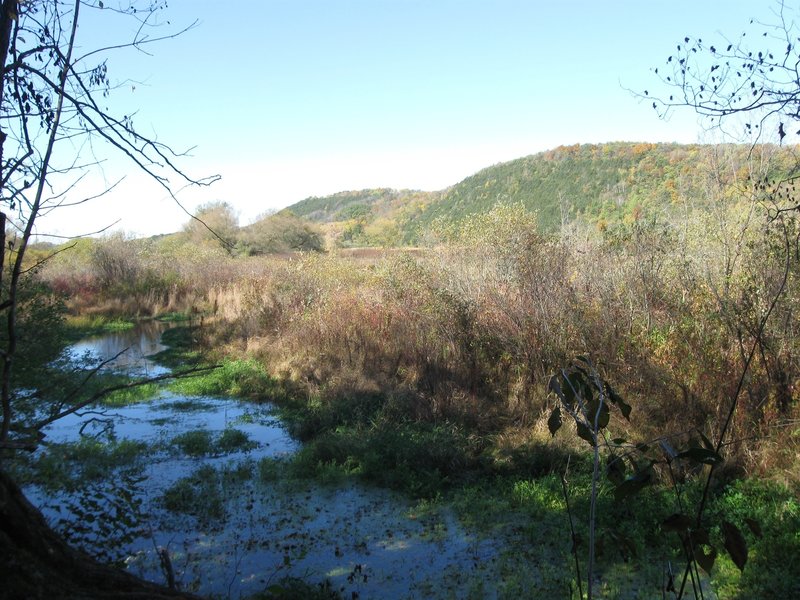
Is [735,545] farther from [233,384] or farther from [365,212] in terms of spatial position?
[365,212]

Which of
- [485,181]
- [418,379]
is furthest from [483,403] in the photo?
[485,181]

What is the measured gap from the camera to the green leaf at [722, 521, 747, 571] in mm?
1384

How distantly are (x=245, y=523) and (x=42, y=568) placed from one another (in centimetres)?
490

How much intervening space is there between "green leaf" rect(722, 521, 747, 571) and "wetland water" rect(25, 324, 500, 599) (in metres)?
3.19

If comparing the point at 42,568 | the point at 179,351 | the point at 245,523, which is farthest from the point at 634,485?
the point at 179,351

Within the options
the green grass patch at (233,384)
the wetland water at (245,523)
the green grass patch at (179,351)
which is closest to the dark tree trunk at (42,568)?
the wetland water at (245,523)

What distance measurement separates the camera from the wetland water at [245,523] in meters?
4.95

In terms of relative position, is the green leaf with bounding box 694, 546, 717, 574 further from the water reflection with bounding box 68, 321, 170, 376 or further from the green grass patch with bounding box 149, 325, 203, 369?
the green grass patch with bounding box 149, 325, 203, 369

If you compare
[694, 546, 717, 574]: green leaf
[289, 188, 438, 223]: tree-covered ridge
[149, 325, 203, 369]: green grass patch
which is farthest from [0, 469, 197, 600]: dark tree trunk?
[289, 188, 438, 223]: tree-covered ridge

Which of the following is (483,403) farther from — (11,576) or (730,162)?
(11,576)

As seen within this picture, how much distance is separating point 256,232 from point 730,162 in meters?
35.2

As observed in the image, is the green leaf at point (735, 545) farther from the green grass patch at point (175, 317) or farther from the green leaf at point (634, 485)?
the green grass patch at point (175, 317)

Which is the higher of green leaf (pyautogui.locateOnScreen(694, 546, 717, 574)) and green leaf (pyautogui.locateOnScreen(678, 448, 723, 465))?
green leaf (pyautogui.locateOnScreen(678, 448, 723, 465))

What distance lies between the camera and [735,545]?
4.64 feet
